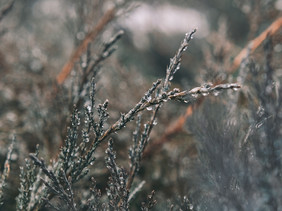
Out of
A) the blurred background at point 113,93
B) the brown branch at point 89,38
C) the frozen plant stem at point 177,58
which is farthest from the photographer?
the brown branch at point 89,38

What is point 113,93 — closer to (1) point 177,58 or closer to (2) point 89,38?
(2) point 89,38

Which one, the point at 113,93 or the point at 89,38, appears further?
the point at 113,93

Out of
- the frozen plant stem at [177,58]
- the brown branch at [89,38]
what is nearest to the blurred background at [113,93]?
the brown branch at [89,38]

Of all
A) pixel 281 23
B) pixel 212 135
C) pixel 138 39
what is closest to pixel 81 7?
pixel 281 23

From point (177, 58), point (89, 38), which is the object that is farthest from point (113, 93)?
point (177, 58)

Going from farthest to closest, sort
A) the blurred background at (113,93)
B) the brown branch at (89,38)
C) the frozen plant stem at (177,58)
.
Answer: the brown branch at (89,38) → the blurred background at (113,93) → the frozen plant stem at (177,58)

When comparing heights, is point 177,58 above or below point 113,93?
below

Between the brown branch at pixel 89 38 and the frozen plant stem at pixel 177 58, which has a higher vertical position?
the brown branch at pixel 89 38

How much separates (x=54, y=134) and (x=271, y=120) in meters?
1.83

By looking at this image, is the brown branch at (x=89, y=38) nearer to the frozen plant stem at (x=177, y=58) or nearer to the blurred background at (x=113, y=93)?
the blurred background at (x=113, y=93)

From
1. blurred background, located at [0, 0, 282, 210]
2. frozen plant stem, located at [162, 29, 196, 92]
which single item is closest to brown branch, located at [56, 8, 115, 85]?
blurred background, located at [0, 0, 282, 210]

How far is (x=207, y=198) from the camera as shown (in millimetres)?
1360

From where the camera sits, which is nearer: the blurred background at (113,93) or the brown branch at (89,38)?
the blurred background at (113,93)

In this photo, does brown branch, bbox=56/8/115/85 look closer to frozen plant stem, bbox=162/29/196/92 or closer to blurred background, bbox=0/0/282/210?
blurred background, bbox=0/0/282/210
